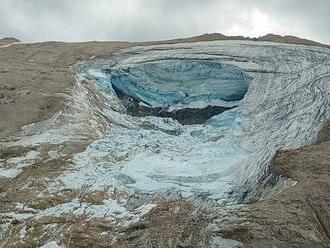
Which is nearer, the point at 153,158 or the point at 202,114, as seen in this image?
the point at 153,158

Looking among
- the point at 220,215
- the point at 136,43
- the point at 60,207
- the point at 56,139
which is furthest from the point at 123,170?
the point at 136,43

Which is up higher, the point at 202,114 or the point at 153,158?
the point at 153,158

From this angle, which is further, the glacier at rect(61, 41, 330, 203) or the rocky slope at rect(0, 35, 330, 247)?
the glacier at rect(61, 41, 330, 203)

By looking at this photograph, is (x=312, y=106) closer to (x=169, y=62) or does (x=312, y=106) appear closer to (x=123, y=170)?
(x=123, y=170)
